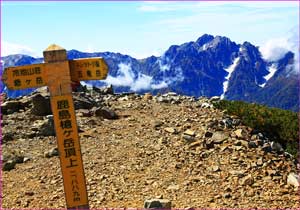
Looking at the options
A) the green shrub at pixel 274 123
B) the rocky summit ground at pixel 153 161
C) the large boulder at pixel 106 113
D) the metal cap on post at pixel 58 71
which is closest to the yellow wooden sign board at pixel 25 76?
the metal cap on post at pixel 58 71

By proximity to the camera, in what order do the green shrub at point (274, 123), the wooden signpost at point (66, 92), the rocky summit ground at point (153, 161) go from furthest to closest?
the green shrub at point (274, 123) → the rocky summit ground at point (153, 161) → the wooden signpost at point (66, 92)

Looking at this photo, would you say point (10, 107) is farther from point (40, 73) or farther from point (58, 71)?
point (58, 71)

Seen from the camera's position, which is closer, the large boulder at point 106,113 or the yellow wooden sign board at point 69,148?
the yellow wooden sign board at point 69,148

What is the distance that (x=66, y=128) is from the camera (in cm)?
938

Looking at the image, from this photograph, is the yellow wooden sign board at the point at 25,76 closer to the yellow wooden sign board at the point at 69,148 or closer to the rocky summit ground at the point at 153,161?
the yellow wooden sign board at the point at 69,148

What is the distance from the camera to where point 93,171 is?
15.3 m

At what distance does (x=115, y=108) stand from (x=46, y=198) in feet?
35.6

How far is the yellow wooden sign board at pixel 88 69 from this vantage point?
30.6 feet

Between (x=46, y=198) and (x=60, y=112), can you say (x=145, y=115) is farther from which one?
(x=60, y=112)

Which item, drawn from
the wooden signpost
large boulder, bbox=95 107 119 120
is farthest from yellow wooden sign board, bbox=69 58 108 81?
large boulder, bbox=95 107 119 120

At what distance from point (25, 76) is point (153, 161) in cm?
752

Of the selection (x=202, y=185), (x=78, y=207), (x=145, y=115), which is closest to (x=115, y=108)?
(x=145, y=115)

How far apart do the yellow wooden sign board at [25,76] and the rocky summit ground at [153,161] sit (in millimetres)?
4936

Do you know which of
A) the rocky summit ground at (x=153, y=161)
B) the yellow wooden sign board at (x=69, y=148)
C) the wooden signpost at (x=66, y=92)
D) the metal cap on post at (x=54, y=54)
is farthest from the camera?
the rocky summit ground at (x=153, y=161)
